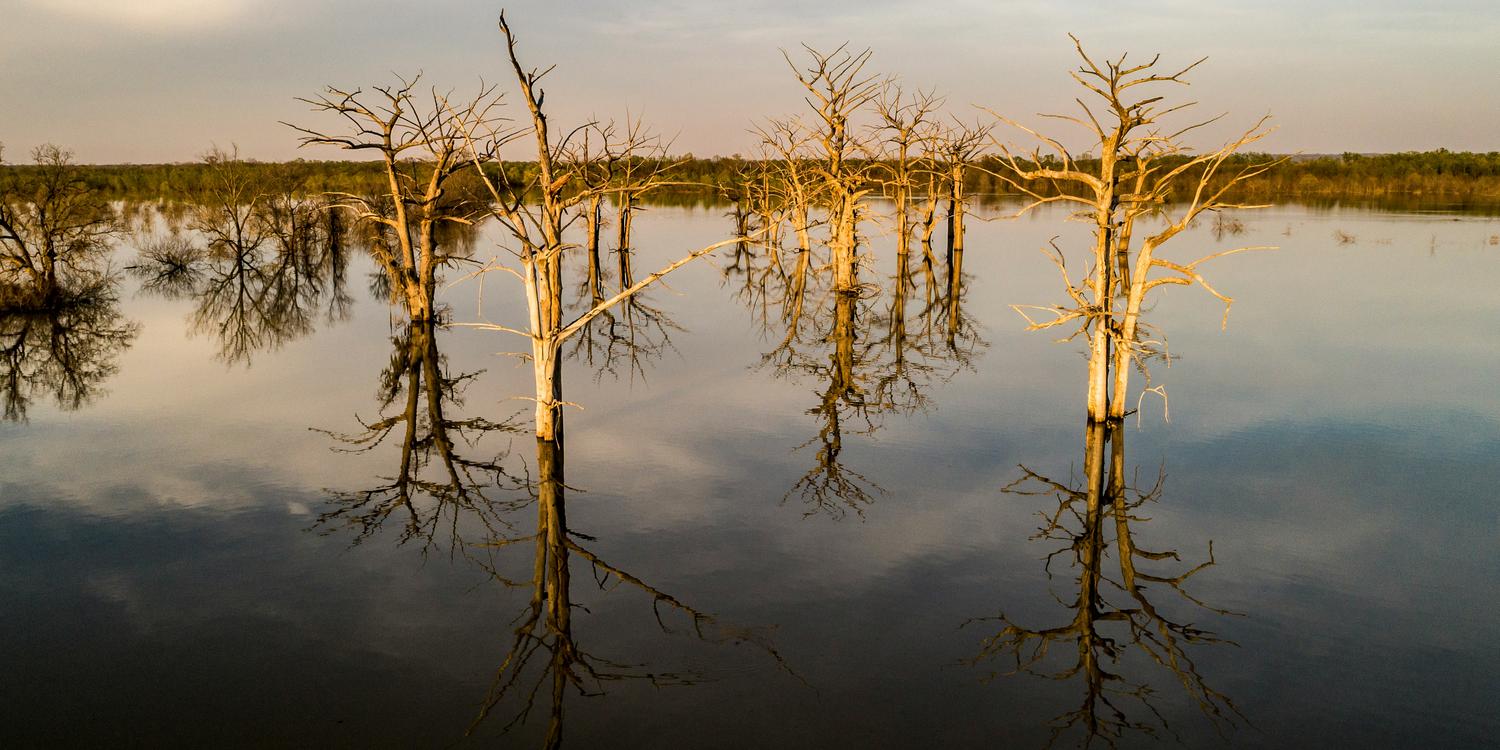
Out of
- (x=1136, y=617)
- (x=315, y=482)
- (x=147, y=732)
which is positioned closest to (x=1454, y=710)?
(x=1136, y=617)

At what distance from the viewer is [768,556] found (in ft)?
35.2

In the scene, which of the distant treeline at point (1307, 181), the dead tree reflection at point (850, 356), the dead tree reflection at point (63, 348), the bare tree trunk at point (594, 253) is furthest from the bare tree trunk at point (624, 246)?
the distant treeline at point (1307, 181)

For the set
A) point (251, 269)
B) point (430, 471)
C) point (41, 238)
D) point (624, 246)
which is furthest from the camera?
point (624, 246)

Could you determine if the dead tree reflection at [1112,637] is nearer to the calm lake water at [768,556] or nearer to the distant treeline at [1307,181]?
the calm lake water at [768,556]

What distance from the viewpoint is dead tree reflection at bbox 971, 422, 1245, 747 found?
7684mm

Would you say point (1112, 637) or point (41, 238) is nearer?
point (1112, 637)

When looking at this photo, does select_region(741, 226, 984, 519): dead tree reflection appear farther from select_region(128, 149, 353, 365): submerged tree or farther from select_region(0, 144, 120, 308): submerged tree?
select_region(0, 144, 120, 308): submerged tree

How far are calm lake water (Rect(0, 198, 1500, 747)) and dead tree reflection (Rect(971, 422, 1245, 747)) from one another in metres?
0.04

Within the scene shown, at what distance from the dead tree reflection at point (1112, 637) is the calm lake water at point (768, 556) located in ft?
0.13

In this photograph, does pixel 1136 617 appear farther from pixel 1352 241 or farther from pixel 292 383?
pixel 1352 241

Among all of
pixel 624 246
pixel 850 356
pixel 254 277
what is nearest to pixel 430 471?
pixel 850 356

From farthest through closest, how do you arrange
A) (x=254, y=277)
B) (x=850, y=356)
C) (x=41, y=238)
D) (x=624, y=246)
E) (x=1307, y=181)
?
(x=1307, y=181)
(x=624, y=246)
(x=254, y=277)
(x=41, y=238)
(x=850, y=356)

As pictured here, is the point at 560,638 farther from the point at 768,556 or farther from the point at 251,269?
the point at 251,269

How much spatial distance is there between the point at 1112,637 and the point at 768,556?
3.58m
